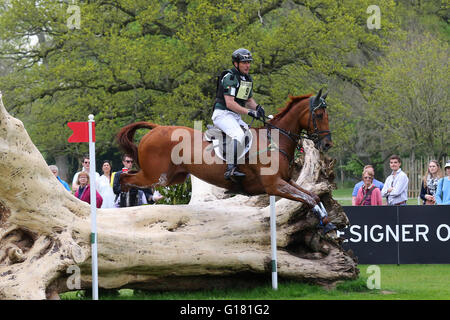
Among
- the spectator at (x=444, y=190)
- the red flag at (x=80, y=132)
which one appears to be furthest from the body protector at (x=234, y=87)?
the spectator at (x=444, y=190)

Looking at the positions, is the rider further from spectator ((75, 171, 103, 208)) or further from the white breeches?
spectator ((75, 171, 103, 208))

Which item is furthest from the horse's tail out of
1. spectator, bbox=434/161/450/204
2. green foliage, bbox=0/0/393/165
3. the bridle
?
green foliage, bbox=0/0/393/165

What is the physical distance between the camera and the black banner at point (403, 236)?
12.0 m

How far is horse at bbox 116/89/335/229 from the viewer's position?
8781mm

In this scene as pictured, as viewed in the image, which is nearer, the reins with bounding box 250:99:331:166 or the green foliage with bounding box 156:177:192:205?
the reins with bounding box 250:99:331:166

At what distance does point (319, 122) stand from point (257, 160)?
0.96 m

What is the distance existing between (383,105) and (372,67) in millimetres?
2016

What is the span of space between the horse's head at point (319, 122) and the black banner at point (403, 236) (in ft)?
11.2

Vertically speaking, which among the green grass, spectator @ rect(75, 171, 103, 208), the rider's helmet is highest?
the rider's helmet

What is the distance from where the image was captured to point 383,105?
24.7 metres

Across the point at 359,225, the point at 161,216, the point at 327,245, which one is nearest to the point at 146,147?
the point at 161,216

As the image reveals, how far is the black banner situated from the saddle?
3.73 meters

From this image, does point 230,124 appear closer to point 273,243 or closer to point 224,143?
point 224,143

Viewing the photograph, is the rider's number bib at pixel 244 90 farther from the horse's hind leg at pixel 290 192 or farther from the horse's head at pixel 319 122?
the horse's hind leg at pixel 290 192
